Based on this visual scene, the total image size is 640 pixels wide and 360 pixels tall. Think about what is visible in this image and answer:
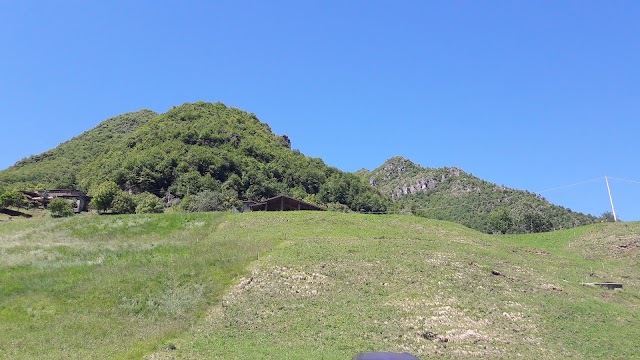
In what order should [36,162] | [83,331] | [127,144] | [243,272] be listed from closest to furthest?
[83,331], [243,272], [127,144], [36,162]

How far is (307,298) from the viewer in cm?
2881

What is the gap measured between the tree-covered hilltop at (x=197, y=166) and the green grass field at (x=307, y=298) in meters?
60.3

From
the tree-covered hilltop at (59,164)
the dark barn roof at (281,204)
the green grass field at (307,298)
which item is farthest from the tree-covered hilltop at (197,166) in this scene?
the green grass field at (307,298)

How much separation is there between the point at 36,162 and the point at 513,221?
146 m

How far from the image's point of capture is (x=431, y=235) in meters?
50.6

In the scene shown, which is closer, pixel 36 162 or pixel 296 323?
pixel 296 323

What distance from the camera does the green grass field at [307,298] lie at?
2303cm

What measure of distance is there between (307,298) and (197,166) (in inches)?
4392

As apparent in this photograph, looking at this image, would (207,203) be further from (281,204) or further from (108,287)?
(108,287)

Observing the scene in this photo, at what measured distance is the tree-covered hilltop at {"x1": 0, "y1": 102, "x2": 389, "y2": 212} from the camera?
12669cm

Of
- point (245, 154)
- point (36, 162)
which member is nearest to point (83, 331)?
point (245, 154)

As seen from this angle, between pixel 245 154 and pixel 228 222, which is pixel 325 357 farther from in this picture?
pixel 245 154

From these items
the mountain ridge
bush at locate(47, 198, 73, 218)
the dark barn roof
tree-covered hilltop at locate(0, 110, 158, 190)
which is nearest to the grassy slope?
the dark barn roof

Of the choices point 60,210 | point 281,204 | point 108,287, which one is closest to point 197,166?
point 60,210
